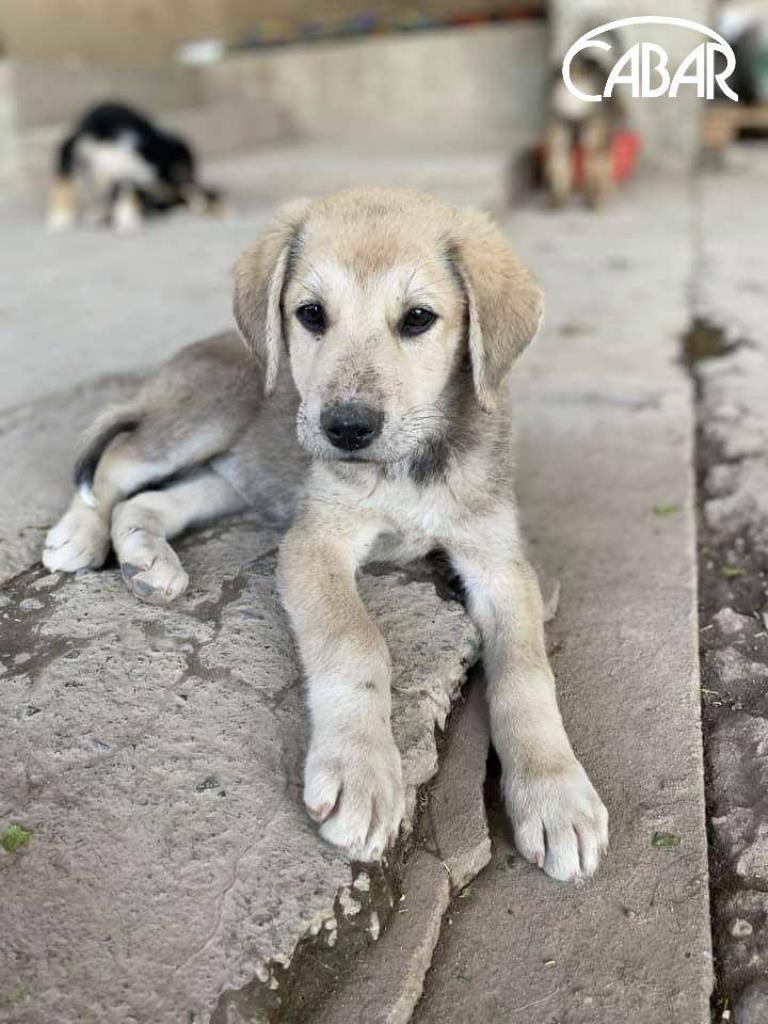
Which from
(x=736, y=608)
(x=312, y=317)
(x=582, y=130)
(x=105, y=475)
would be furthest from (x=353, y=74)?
(x=736, y=608)

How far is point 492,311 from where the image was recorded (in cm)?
268

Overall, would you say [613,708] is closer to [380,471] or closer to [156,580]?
[380,471]

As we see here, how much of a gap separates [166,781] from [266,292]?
4.72ft

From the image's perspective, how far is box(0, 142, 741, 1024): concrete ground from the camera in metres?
1.83

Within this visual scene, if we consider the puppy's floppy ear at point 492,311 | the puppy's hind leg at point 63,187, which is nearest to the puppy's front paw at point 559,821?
the puppy's floppy ear at point 492,311

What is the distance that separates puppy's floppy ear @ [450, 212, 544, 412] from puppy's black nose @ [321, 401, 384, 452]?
1.36 ft

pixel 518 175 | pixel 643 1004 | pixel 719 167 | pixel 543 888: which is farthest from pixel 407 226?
pixel 719 167

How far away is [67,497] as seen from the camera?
326cm

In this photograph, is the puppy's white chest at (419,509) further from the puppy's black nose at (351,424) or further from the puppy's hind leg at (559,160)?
the puppy's hind leg at (559,160)

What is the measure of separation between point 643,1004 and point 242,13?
15.5 meters

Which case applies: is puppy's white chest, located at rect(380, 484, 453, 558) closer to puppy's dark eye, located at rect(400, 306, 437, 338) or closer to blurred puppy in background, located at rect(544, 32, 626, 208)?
puppy's dark eye, located at rect(400, 306, 437, 338)

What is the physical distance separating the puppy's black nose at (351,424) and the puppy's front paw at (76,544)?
36.5 inches

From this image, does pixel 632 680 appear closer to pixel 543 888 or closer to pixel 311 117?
pixel 543 888

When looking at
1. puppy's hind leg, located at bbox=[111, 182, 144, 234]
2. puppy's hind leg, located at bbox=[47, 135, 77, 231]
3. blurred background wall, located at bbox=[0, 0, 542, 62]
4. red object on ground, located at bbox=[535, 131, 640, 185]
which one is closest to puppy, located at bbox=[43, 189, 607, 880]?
puppy's hind leg, located at bbox=[111, 182, 144, 234]
